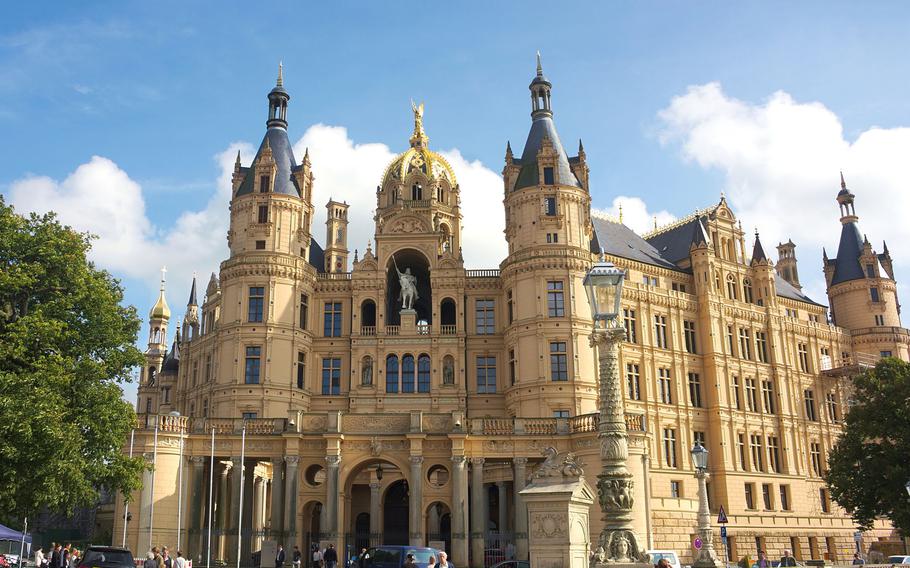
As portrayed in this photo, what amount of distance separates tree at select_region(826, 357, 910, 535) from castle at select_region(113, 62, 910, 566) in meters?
11.0

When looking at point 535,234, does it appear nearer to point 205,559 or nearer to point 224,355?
point 224,355

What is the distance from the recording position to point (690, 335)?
6388 cm

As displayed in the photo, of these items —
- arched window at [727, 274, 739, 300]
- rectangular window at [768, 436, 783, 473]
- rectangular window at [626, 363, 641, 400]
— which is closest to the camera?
rectangular window at [626, 363, 641, 400]

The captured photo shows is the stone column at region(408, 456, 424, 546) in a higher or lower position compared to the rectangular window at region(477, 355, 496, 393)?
lower

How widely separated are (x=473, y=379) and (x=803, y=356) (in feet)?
97.5

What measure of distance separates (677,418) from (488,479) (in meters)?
16.3

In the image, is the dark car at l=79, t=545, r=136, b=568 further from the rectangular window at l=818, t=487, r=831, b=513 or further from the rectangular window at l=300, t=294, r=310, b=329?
the rectangular window at l=818, t=487, r=831, b=513

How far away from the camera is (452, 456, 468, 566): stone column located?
4172 centimetres

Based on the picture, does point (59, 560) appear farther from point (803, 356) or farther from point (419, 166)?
point (803, 356)

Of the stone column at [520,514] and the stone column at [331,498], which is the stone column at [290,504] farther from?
the stone column at [520,514]

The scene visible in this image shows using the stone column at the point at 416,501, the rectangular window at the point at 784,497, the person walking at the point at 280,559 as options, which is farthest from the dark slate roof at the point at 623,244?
the person walking at the point at 280,559

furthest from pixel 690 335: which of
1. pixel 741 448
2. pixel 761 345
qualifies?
pixel 741 448

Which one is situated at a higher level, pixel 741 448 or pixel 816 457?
pixel 741 448

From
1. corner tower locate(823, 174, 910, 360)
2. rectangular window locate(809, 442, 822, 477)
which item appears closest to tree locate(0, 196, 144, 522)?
rectangular window locate(809, 442, 822, 477)
